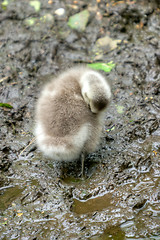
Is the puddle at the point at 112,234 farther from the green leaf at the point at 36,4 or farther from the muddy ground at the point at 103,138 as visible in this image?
the green leaf at the point at 36,4

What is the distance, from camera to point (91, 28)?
5.20 meters

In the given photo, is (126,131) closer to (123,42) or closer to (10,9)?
(123,42)

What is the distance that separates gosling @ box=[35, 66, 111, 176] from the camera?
10.0 feet

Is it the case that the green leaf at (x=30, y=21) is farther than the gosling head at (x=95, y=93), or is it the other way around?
the green leaf at (x=30, y=21)

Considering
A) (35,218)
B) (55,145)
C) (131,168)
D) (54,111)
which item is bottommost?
(131,168)

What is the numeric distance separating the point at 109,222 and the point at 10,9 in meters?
4.21

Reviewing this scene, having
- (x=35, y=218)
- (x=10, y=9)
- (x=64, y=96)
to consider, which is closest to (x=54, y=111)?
(x=64, y=96)

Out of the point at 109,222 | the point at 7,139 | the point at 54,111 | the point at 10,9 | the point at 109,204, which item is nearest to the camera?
the point at 109,222

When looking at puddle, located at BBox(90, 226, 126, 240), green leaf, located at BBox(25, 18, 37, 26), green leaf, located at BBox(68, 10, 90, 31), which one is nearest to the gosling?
puddle, located at BBox(90, 226, 126, 240)

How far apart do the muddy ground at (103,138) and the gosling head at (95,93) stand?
0.72 m

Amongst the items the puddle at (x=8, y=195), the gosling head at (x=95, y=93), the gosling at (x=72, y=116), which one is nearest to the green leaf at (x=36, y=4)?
the gosling at (x=72, y=116)

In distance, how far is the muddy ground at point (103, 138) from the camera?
9.20 feet

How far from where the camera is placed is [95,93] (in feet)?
9.70

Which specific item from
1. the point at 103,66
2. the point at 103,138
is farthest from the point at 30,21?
the point at 103,138
